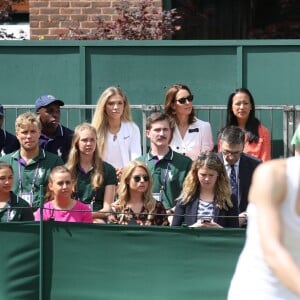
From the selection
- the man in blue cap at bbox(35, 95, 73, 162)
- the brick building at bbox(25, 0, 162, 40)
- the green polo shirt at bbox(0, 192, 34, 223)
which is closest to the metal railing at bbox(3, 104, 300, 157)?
the man in blue cap at bbox(35, 95, 73, 162)

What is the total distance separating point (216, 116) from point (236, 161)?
199 cm

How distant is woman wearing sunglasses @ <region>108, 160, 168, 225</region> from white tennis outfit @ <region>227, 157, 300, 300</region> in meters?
3.58

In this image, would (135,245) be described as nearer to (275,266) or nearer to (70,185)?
(70,185)

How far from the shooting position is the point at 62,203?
8.05 meters

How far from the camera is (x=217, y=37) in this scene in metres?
14.5

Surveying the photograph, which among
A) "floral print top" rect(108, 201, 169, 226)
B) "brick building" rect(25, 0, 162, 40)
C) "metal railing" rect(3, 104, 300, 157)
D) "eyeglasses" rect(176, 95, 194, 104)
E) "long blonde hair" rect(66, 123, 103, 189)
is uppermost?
"brick building" rect(25, 0, 162, 40)

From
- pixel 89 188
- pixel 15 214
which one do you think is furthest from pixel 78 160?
pixel 15 214

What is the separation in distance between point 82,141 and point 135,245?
141cm

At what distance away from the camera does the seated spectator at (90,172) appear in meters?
8.48

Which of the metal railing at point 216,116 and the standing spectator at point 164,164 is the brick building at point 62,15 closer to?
the metal railing at point 216,116

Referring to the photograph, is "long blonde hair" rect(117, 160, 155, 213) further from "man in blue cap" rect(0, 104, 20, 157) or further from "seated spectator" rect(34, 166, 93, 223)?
"man in blue cap" rect(0, 104, 20, 157)

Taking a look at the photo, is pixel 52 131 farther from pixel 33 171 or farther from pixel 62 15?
pixel 62 15

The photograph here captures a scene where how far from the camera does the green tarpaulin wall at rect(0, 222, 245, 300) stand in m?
7.47

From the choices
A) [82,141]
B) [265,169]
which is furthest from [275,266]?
[82,141]
